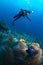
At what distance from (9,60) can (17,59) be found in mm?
153

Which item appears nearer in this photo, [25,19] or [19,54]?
[19,54]

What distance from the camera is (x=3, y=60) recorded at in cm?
316

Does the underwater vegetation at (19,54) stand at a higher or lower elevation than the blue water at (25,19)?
lower

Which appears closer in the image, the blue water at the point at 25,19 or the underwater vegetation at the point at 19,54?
the underwater vegetation at the point at 19,54

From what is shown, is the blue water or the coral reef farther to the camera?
the blue water

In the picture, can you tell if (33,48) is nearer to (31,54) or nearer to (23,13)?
(31,54)

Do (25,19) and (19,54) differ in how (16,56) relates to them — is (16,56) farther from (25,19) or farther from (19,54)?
(25,19)

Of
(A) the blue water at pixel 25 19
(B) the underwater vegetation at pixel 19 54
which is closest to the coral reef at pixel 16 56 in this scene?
(B) the underwater vegetation at pixel 19 54

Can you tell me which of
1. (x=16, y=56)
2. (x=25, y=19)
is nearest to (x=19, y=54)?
(x=16, y=56)

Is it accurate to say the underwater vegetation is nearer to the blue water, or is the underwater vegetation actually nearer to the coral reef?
the coral reef

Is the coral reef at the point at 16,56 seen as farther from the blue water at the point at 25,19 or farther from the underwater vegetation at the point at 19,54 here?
the blue water at the point at 25,19

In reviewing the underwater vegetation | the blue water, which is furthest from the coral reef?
the blue water

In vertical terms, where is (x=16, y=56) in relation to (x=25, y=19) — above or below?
below

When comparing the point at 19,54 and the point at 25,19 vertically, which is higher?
the point at 25,19
